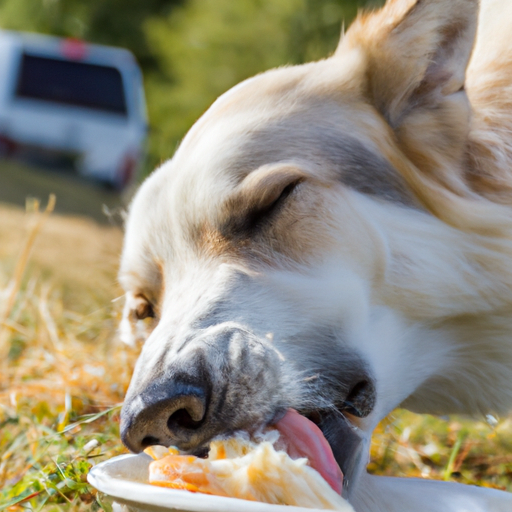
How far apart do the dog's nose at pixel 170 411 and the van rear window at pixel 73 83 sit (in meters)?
12.8

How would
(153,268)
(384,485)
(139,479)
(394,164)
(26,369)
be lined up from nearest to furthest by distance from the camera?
1. (139,479)
2. (384,485)
3. (394,164)
4. (153,268)
5. (26,369)

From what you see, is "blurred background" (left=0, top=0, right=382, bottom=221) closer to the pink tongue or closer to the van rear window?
the van rear window

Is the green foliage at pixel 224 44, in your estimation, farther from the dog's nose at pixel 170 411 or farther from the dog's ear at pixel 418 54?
the dog's nose at pixel 170 411

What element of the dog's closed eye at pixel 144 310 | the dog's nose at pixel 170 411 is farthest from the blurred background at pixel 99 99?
the dog's nose at pixel 170 411

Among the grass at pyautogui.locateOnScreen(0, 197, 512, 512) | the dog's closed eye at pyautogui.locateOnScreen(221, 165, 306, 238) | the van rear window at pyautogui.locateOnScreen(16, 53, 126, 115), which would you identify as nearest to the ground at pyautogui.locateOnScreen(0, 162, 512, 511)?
the grass at pyautogui.locateOnScreen(0, 197, 512, 512)

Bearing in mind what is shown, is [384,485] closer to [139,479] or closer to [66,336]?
[139,479]

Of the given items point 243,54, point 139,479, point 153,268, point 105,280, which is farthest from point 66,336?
point 243,54

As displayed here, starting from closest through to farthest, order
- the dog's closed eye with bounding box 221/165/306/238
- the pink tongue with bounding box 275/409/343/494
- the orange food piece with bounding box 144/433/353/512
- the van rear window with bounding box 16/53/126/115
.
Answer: the orange food piece with bounding box 144/433/353/512 → the pink tongue with bounding box 275/409/343/494 → the dog's closed eye with bounding box 221/165/306/238 → the van rear window with bounding box 16/53/126/115

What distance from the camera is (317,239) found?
2.06 metres

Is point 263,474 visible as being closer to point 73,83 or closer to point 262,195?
point 262,195

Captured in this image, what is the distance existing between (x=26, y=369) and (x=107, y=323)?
1.83 feet

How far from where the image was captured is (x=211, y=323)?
1.92m

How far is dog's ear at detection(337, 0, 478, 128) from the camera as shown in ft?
7.18

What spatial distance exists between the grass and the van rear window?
9.91m
